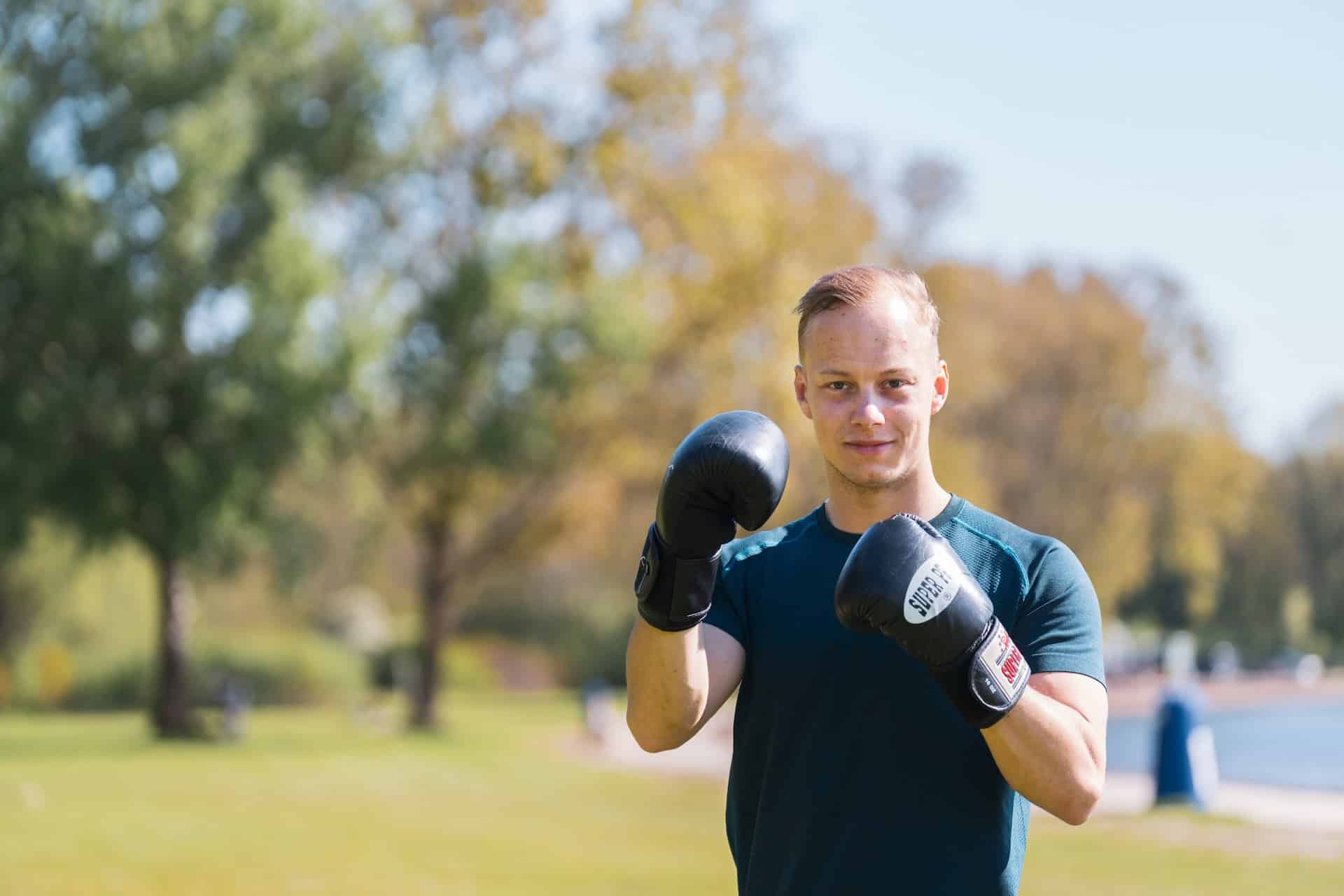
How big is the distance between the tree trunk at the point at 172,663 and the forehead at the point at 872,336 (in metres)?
20.4

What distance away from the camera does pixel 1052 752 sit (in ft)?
7.76

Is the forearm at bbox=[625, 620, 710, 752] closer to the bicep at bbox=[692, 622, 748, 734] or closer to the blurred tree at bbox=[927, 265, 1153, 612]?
the bicep at bbox=[692, 622, 748, 734]

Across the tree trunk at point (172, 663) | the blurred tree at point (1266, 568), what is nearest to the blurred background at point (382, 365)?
the tree trunk at point (172, 663)

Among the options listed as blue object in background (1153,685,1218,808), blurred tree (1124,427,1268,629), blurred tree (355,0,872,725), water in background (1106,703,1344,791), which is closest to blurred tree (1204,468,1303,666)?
blurred tree (1124,427,1268,629)

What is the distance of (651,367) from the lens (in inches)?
953

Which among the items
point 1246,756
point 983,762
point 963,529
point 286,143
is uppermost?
point 286,143

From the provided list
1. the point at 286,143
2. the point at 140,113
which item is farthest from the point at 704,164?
the point at 140,113

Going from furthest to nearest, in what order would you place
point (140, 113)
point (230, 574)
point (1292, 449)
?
1. point (1292, 449)
2. point (230, 574)
3. point (140, 113)

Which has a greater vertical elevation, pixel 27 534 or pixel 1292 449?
pixel 1292 449

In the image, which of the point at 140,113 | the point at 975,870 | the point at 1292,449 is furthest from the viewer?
the point at 1292,449

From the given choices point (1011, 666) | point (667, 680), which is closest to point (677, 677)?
point (667, 680)

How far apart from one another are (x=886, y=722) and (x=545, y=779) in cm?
1599

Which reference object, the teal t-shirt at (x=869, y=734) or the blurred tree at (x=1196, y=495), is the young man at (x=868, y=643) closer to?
the teal t-shirt at (x=869, y=734)

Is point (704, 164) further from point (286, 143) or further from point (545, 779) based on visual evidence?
point (545, 779)
